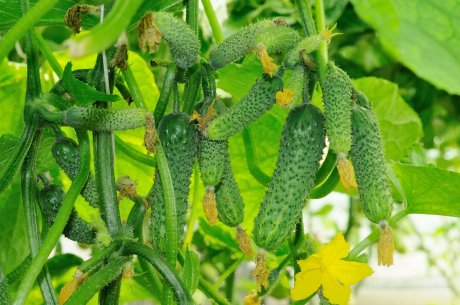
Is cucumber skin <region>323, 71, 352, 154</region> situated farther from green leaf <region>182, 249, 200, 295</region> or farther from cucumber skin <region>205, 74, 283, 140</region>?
green leaf <region>182, 249, 200, 295</region>

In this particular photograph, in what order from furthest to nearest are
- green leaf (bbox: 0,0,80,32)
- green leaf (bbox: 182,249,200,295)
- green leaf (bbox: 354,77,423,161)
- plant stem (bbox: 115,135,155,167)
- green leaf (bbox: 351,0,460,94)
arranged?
green leaf (bbox: 354,77,423,161) → plant stem (bbox: 115,135,155,167) → green leaf (bbox: 0,0,80,32) → green leaf (bbox: 182,249,200,295) → green leaf (bbox: 351,0,460,94)

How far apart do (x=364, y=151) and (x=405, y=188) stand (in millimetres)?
449

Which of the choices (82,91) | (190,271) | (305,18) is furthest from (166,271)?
(305,18)

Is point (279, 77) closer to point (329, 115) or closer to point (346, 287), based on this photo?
point (329, 115)

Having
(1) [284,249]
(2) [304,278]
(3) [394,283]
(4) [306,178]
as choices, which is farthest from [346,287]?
(3) [394,283]

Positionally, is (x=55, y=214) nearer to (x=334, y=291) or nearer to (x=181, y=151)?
(x=181, y=151)

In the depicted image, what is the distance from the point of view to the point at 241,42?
34.0 inches

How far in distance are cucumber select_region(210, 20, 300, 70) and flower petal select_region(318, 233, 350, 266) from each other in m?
0.27

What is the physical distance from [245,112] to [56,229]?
24 centimetres

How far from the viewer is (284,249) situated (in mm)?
1623

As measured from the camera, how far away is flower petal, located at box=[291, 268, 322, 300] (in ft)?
3.29

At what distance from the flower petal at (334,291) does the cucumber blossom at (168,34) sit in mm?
325

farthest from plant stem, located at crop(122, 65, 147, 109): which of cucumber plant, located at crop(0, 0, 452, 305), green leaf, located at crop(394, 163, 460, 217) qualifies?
green leaf, located at crop(394, 163, 460, 217)

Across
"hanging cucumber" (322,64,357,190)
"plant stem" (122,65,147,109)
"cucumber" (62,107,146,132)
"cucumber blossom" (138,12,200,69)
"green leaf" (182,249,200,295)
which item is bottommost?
"green leaf" (182,249,200,295)
